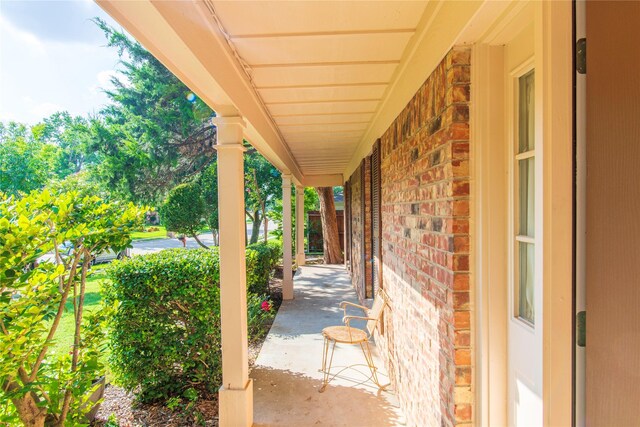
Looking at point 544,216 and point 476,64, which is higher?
point 476,64

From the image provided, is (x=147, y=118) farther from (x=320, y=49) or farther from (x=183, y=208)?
(x=320, y=49)

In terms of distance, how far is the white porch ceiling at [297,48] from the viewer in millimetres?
1357

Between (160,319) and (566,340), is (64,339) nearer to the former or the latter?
(160,319)

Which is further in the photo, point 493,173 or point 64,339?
point 64,339

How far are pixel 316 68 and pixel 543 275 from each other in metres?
1.89

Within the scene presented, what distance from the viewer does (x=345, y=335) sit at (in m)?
3.25

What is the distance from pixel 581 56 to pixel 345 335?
114 inches

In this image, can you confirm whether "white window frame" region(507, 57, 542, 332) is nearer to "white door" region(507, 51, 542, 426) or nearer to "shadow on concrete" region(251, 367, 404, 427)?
"white door" region(507, 51, 542, 426)

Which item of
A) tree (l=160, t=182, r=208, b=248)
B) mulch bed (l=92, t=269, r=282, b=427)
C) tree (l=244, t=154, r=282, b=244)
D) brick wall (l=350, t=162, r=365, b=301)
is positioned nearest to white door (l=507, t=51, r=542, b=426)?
mulch bed (l=92, t=269, r=282, b=427)

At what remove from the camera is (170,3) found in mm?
1229

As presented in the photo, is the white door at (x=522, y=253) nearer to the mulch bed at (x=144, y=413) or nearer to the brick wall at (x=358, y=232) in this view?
the mulch bed at (x=144, y=413)

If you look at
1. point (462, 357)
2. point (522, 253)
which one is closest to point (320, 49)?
point (522, 253)

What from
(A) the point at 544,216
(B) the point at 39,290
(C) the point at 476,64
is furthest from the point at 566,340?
(B) the point at 39,290

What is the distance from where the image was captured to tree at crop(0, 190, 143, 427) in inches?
68.3
